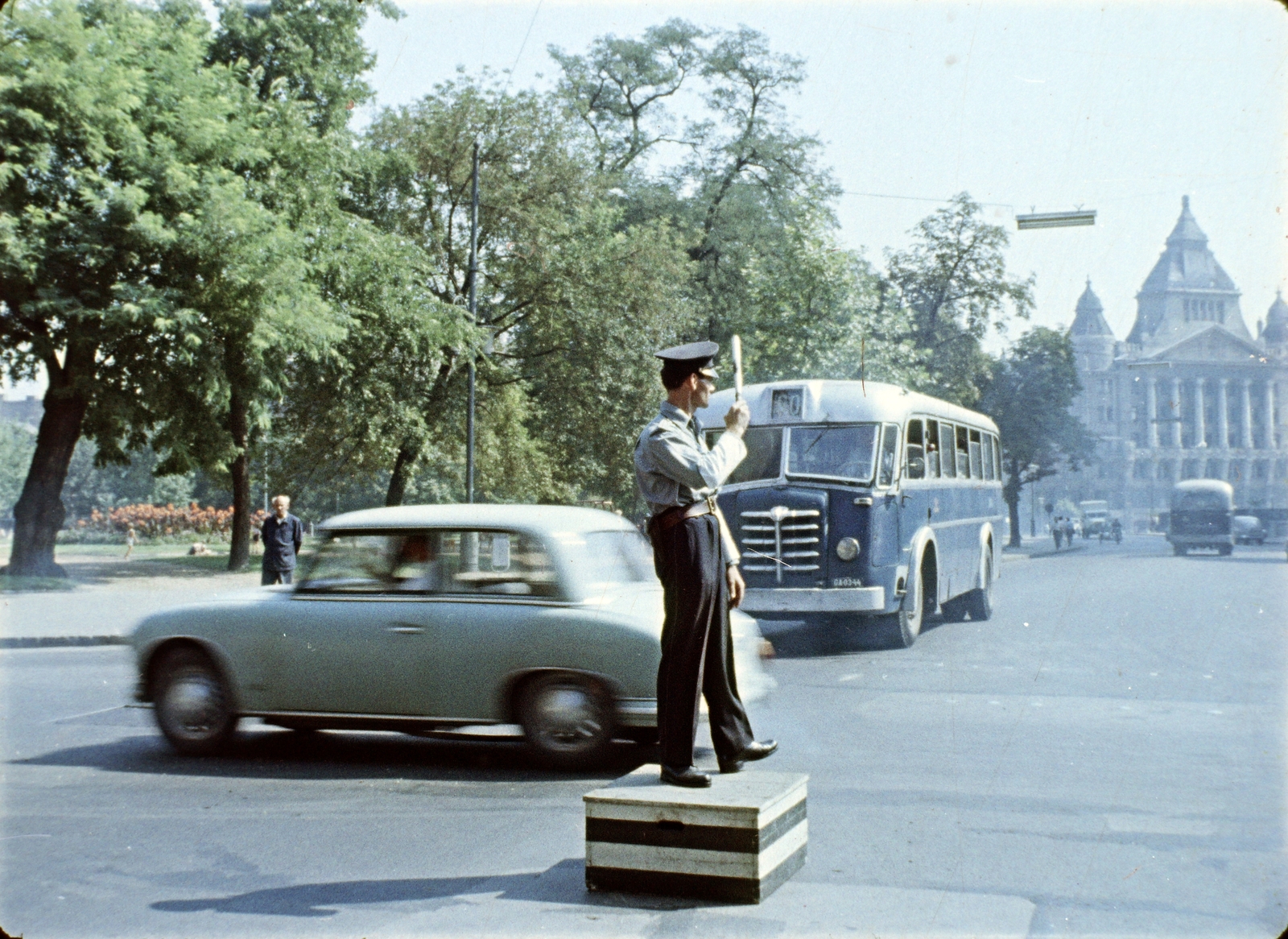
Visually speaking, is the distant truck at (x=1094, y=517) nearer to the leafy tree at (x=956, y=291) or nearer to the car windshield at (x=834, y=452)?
the leafy tree at (x=956, y=291)

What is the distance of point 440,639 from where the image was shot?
307 inches

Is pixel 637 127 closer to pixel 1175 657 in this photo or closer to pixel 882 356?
pixel 882 356

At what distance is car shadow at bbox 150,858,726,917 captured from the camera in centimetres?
483

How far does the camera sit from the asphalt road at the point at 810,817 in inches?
187

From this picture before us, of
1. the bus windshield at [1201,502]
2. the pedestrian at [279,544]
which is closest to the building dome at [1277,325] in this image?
the pedestrian at [279,544]

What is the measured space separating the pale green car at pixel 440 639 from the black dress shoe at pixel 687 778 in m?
2.53

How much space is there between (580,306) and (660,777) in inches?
1088

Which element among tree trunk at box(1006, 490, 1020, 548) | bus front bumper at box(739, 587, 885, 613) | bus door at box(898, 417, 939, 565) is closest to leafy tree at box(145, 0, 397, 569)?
bus front bumper at box(739, 587, 885, 613)

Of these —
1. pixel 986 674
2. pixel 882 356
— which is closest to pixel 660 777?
pixel 986 674

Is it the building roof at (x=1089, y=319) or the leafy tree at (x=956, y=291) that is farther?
the leafy tree at (x=956, y=291)

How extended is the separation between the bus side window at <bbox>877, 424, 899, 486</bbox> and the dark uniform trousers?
983 cm

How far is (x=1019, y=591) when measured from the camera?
81.2 ft

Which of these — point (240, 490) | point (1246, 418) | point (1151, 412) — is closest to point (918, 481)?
point (1246, 418)

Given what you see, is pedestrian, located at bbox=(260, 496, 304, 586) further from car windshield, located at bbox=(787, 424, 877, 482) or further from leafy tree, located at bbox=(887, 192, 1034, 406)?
leafy tree, located at bbox=(887, 192, 1034, 406)
